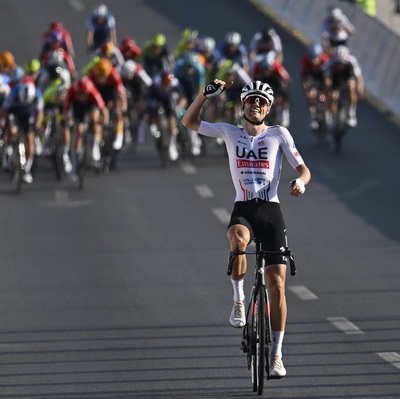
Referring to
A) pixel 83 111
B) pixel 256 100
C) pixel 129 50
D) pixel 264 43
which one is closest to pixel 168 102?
pixel 83 111

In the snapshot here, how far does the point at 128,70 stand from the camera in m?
29.9

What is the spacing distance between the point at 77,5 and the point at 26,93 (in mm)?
23737

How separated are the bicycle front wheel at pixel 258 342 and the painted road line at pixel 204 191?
13.4 metres

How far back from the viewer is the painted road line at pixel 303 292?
16.7 meters

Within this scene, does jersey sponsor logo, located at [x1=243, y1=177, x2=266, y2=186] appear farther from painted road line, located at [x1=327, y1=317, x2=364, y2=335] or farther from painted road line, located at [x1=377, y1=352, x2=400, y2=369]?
painted road line, located at [x1=327, y1=317, x2=364, y2=335]

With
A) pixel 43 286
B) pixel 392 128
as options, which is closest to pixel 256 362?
pixel 43 286

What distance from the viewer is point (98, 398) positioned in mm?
11758

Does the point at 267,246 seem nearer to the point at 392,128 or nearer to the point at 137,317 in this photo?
the point at 137,317

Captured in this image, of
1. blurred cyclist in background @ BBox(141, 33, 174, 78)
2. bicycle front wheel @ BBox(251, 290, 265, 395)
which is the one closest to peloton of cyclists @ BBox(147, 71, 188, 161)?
blurred cyclist in background @ BBox(141, 33, 174, 78)

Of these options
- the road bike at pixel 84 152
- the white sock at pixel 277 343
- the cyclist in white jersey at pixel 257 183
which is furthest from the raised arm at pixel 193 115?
the road bike at pixel 84 152

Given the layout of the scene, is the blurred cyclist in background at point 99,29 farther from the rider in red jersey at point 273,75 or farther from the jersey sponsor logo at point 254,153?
the jersey sponsor logo at point 254,153

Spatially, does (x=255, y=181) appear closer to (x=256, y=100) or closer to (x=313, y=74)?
(x=256, y=100)

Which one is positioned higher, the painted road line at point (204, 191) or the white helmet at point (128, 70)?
the white helmet at point (128, 70)

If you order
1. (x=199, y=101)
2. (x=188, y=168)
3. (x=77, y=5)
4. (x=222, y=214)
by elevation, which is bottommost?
(x=188, y=168)
